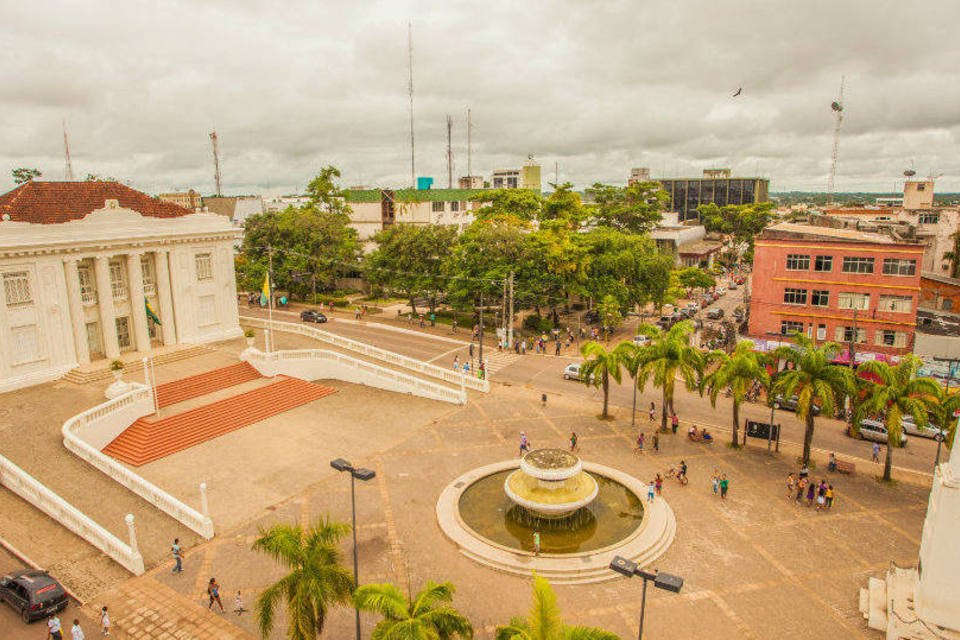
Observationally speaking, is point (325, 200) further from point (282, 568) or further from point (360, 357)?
point (282, 568)

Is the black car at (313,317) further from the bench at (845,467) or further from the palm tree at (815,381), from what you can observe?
the bench at (845,467)

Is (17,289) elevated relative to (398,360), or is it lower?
elevated

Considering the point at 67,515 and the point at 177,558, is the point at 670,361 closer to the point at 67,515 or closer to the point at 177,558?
the point at 177,558

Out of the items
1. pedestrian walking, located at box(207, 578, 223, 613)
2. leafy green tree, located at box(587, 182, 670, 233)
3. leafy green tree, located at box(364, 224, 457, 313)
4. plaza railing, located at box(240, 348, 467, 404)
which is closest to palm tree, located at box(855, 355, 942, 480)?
plaza railing, located at box(240, 348, 467, 404)

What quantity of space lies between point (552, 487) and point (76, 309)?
32877mm

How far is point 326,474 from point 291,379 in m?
13.6

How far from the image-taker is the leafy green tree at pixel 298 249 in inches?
2741

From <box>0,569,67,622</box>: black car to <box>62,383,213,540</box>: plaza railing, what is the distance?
5002mm

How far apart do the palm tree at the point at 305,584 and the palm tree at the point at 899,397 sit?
81.5 feet

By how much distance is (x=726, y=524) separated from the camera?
24969 mm

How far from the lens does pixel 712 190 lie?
189m

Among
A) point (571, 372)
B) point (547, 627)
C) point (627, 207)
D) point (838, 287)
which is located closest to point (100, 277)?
point (571, 372)

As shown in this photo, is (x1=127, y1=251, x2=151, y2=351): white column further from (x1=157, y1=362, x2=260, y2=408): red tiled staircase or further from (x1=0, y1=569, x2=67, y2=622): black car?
(x1=0, y1=569, x2=67, y2=622): black car

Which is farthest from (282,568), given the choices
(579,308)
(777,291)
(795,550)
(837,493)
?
(579,308)
